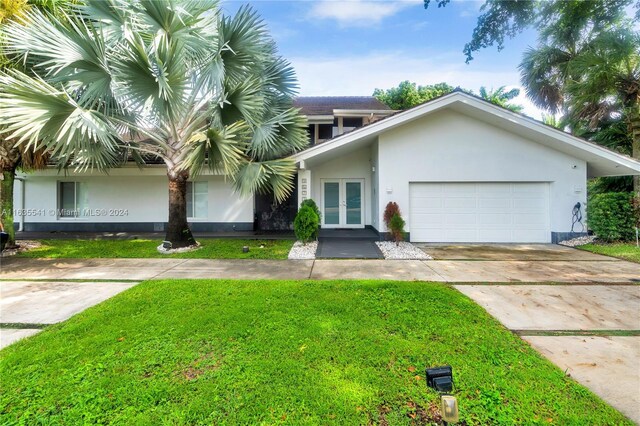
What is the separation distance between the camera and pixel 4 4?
21.4 ft

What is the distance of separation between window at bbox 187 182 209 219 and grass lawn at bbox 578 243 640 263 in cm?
1360

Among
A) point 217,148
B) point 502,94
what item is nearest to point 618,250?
point 217,148

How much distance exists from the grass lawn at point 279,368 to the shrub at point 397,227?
5.11 meters

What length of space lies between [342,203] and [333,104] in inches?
269

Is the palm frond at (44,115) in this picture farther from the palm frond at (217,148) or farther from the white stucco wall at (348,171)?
the white stucco wall at (348,171)

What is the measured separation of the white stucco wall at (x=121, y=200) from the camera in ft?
41.8

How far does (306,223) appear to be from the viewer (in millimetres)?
9141

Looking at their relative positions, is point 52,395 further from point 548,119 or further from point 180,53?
point 548,119

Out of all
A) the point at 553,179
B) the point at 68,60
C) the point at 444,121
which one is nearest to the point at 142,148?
the point at 68,60

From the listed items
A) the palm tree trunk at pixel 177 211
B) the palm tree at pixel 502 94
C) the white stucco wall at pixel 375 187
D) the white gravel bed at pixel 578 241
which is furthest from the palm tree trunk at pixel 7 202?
the palm tree at pixel 502 94

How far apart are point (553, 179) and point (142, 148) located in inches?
514

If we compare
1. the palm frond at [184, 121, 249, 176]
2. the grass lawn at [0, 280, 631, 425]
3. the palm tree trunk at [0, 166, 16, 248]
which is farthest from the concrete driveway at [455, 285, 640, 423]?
the palm tree trunk at [0, 166, 16, 248]

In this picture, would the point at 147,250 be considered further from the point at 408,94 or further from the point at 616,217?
the point at 408,94

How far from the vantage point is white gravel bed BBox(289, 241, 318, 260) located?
25.8 ft
